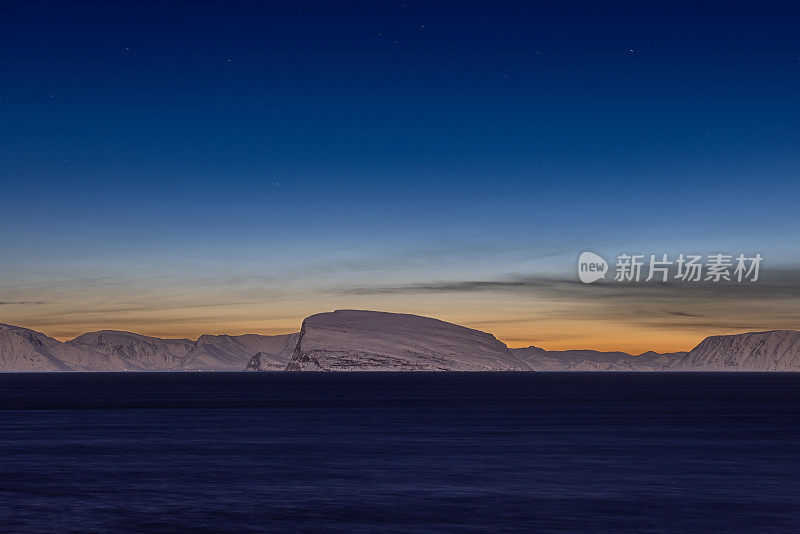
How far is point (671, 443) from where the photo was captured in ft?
222

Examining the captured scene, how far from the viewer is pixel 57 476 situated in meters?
47.3

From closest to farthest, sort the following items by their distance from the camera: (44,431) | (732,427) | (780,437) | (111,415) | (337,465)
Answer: (337,465), (780,437), (44,431), (732,427), (111,415)

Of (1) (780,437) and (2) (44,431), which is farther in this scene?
(2) (44,431)

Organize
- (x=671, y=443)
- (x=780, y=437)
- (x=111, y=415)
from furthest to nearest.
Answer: (x=111, y=415)
(x=780, y=437)
(x=671, y=443)

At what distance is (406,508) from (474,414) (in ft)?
242

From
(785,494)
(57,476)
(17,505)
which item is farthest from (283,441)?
(785,494)

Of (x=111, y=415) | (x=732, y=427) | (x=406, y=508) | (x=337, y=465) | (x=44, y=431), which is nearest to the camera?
(x=406, y=508)

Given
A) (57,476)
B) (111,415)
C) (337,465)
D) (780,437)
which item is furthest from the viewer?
(111,415)

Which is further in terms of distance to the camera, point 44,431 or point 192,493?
point 44,431

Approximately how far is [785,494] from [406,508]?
1744 centimetres

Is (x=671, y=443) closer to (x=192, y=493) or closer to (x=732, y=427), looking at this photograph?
(x=732, y=427)

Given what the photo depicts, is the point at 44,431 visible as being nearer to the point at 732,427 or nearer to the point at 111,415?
the point at 111,415

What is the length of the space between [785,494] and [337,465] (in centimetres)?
2408

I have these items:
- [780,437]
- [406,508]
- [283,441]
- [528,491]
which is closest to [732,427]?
[780,437]
